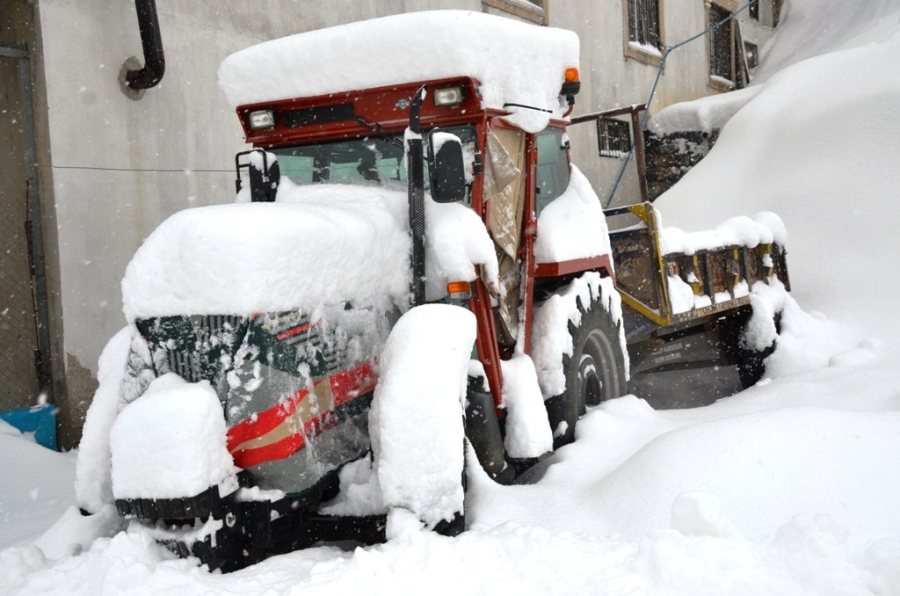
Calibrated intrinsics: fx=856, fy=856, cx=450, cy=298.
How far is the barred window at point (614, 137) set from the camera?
14516 mm

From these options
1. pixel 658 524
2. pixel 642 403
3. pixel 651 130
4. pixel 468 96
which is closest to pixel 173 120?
pixel 468 96

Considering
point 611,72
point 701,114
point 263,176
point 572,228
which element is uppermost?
point 611,72

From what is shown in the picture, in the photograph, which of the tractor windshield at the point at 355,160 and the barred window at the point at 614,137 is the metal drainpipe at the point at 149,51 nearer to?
the tractor windshield at the point at 355,160

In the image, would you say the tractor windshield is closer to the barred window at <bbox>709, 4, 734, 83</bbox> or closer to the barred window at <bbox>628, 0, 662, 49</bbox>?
the barred window at <bbox>628, 0, 662, 49</bbox>

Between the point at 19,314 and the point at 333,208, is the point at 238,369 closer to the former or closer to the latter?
the point at 333,208

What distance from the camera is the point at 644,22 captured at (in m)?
16.1

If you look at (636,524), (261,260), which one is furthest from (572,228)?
(261,260)

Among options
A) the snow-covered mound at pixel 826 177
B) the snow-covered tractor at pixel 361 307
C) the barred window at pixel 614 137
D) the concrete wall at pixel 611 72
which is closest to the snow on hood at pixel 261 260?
the snow-covered tractor at pixel 361 307

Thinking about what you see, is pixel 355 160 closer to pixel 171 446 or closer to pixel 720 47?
pixel 171 446

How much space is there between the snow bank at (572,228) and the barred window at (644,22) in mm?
10968

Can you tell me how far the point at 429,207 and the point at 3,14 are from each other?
4.42 m

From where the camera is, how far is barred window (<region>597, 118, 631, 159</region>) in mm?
14516

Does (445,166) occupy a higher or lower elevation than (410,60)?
lower

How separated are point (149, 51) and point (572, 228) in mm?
3771
